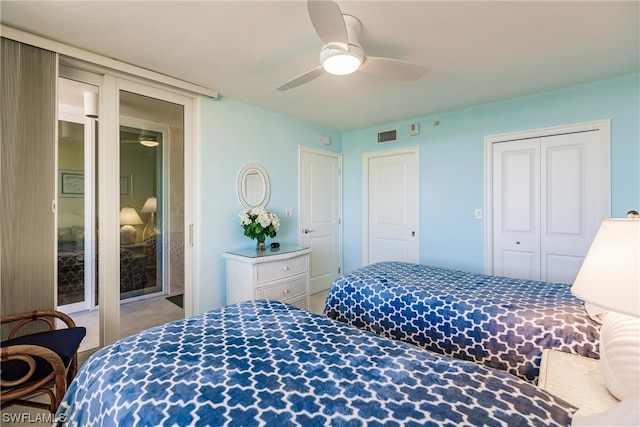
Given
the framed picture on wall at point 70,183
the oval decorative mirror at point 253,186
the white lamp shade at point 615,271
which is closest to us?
the white lamp shade at point 615,271

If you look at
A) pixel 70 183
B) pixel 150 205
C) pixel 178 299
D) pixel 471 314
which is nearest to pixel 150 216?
pixel 150 205

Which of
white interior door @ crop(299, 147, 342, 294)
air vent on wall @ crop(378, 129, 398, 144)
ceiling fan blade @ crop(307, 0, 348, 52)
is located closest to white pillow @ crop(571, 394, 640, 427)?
ceiling fan blade @ crop(307, 0, 348, 52)

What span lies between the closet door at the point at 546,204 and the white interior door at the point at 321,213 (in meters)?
2.11

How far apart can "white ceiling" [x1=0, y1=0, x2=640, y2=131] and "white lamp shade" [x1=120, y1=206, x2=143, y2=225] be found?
1194 mm

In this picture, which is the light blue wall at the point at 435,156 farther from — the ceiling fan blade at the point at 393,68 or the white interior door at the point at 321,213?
the ceiling fan blade at the point at 393,68

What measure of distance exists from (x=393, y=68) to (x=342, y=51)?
0.40m

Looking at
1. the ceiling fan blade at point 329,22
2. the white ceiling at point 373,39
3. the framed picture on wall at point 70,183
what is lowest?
the framed picture on wall at point 70,183

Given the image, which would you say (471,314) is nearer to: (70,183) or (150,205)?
→ (150,205)

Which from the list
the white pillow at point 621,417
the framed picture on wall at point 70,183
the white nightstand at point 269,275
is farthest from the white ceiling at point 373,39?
the white pillow at point 621,417

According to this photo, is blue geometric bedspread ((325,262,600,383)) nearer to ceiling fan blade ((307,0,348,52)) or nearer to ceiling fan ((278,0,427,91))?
ceiling fan ((278,0,427,91))

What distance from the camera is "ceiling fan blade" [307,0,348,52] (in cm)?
135

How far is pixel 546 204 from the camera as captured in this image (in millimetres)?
3070

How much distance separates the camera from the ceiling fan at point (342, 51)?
142cm

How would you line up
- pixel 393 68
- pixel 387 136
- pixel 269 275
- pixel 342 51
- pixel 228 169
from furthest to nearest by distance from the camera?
pixel 387 136 → pixel 228 169 → pixel 269 275 → pixel 393 68 → pixel 342 51
